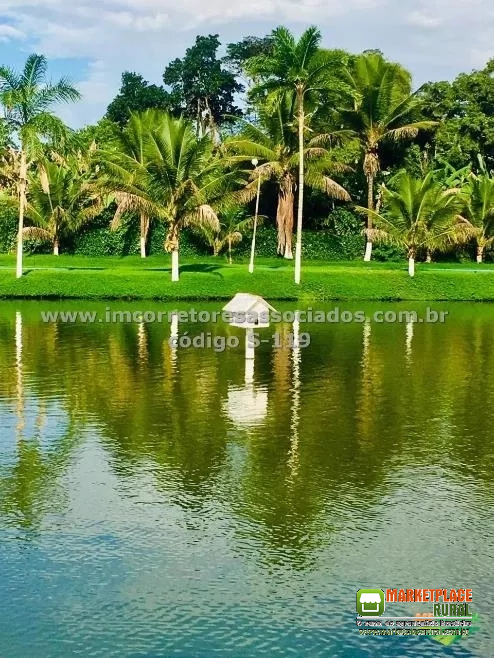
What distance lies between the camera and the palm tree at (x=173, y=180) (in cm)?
3219

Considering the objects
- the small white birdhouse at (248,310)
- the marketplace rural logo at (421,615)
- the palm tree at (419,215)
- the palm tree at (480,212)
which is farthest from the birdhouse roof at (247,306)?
the palm tree at (480,212)

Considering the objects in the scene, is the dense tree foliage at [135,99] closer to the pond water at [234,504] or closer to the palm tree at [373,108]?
the palm tree at [373,108]

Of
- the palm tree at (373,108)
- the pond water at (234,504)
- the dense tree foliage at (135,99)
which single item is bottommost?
the pond water at (234,504)

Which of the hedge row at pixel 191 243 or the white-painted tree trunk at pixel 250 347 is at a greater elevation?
the hedge row at pixel 191 243

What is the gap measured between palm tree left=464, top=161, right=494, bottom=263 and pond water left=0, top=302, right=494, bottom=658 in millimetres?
22212

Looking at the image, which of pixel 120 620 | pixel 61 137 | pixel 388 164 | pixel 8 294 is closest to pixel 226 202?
pixel 61 137

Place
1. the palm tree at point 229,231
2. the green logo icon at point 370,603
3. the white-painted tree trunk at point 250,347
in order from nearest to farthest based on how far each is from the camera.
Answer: the green logo icon at point 370,603
the white-painted tree trunk at point 250,347
the palm tree at point 229,231

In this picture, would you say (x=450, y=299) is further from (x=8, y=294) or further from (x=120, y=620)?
(x=120, y=620)

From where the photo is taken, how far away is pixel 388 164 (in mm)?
48094

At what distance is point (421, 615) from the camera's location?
7.02 meters

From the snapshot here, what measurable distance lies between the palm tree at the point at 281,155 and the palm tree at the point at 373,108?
1.93 meters

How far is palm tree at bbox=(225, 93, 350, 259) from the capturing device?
37.9 meters

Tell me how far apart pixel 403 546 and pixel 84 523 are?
3.07 meters

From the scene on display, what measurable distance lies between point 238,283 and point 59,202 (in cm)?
1179
